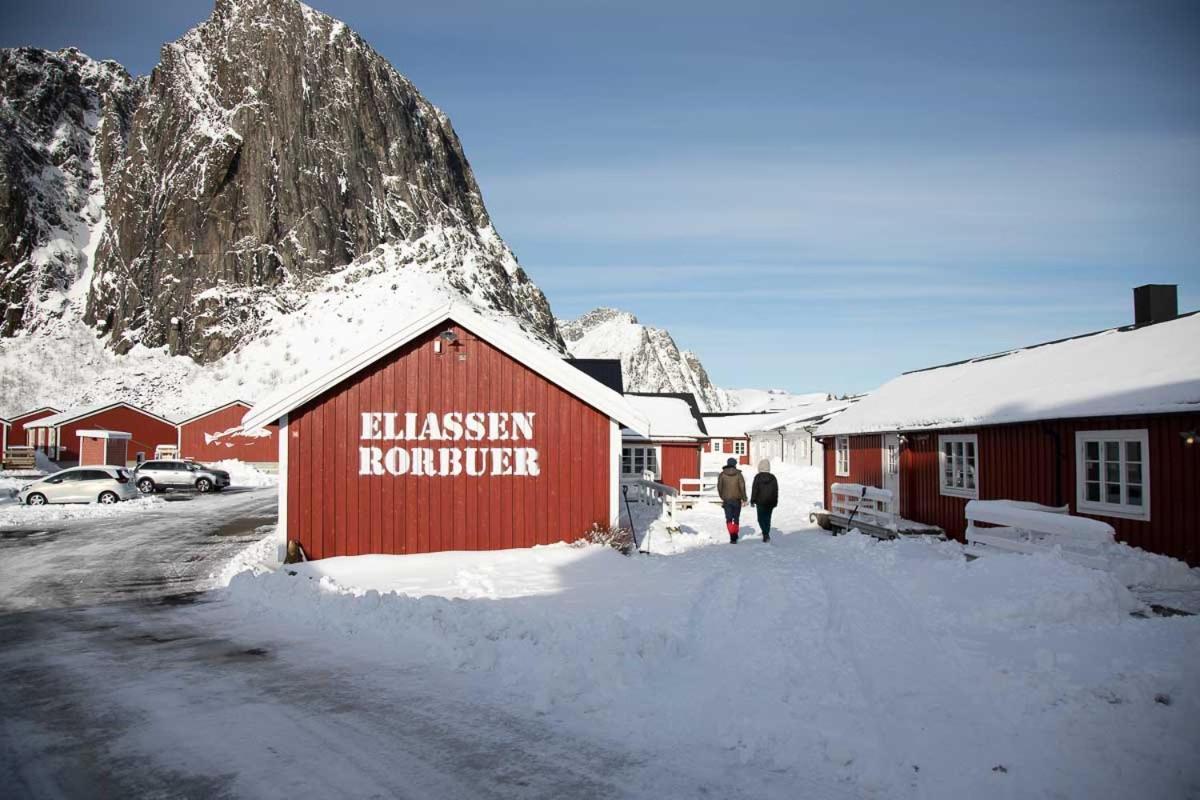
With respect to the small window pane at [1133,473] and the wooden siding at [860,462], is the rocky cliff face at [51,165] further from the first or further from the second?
the small window pane at [1133,473]

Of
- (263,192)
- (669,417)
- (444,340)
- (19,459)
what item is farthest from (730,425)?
(263,192)

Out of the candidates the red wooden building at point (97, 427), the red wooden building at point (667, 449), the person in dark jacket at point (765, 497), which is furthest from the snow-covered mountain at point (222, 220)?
the person in dark jacket at point (765, 497)

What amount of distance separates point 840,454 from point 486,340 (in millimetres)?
14721

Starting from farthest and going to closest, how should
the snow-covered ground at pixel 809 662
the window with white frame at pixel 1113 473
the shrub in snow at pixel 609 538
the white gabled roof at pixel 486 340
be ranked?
1. the shrub in snow at pixel 609 538
2. the white gabled roof at pixel 486 340
3. the window with white frame at pixel 1113 473
4. the snow-covered ground at pixel 809 662

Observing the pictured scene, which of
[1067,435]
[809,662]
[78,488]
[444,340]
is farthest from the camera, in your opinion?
[78,488]

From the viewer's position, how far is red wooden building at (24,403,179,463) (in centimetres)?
5209

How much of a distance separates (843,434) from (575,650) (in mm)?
17782

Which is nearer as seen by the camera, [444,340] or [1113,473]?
[1113,473]

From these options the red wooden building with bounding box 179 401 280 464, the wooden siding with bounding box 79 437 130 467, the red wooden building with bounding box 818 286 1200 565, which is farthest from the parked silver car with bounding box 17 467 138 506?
the red wooden building with bounding box 179 401 280 464

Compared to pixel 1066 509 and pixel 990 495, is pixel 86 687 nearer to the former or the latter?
pixel 1066 509

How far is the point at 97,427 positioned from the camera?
53312 millimetres

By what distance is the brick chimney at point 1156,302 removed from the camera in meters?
18.2

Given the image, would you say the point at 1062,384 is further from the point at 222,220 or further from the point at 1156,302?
the point at 222,220

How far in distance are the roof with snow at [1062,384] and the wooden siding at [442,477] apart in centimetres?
801
